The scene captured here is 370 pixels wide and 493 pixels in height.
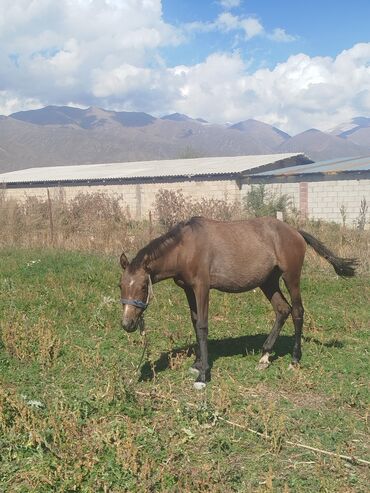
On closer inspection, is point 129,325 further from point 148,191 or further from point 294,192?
point 148,191

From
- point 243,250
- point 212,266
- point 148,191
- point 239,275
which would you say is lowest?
point 239,275

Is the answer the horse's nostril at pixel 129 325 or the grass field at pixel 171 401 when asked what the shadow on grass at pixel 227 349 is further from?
the horse's nostril at pixel 129 325

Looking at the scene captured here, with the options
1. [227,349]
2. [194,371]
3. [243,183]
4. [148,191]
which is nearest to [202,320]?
[194,371]

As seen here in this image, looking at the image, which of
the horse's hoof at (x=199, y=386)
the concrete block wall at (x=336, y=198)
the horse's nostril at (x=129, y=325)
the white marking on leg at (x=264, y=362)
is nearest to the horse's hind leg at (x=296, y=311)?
the white marking on leg at (x=264, y=362)

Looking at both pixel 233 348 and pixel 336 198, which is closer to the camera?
pixel 233 348

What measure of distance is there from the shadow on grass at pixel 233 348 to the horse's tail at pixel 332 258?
1.08 meters

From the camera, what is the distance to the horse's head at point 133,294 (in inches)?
229

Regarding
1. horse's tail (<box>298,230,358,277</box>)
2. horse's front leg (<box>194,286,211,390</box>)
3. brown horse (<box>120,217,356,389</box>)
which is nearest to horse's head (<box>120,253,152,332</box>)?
brown horse (<box>120,217,356,389</box>)

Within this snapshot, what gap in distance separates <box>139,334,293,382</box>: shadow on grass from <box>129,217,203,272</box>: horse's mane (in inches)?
55.0

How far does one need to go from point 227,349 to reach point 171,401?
88.8 inches

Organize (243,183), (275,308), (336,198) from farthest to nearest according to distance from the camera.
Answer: (243,183) → (336,198) → (275,308)

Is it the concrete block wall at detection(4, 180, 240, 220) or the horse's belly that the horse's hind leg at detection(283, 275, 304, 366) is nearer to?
the horse's belly

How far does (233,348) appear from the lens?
7543mm

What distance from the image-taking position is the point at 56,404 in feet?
16.2
